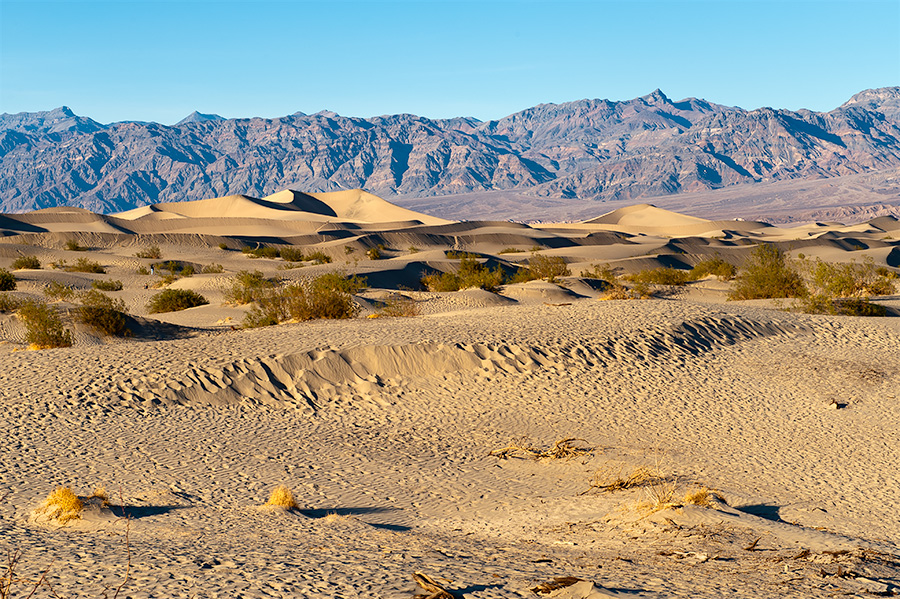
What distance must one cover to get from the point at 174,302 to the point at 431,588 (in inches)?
973

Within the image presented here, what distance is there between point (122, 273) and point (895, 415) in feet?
126

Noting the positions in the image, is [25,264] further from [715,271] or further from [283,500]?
[283,500]

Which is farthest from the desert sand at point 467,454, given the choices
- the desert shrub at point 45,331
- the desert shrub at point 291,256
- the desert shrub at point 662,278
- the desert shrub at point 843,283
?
the desert shrub at point 291,256

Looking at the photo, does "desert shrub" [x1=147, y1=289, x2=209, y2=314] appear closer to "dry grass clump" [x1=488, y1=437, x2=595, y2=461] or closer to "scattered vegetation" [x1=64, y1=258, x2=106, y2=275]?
"scattered vegetation" [x1=64, y1=258, x2=106, y2=275]

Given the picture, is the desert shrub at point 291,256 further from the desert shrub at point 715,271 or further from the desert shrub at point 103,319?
the desert shrub at point 103,319

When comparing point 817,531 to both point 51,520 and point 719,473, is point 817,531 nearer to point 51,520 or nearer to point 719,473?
point 719,473

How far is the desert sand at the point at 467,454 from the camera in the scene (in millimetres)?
6203

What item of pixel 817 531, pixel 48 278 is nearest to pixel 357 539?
pixel 817 531

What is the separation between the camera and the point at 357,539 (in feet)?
23.8

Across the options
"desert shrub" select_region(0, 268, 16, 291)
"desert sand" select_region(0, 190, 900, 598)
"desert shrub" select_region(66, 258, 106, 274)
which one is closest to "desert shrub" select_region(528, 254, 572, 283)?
"desert sand" select_region(0, 190, 900, 598)

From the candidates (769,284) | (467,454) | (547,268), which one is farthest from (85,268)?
(467,454)

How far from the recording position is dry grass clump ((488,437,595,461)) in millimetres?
11211

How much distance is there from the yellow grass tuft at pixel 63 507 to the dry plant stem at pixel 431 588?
363cm

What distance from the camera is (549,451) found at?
37.1 feet
